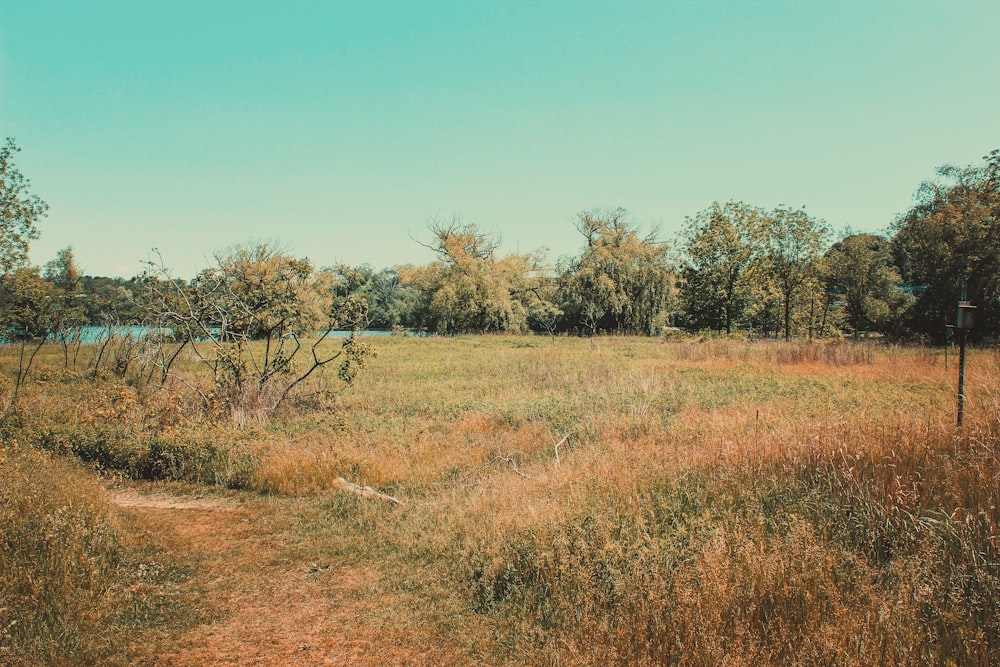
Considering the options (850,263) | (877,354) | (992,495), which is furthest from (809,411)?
(850,263)

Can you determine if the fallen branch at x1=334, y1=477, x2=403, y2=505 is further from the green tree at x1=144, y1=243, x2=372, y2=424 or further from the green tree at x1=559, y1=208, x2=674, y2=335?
the green tree at x1=559, y1=208, x2=674, y2=335

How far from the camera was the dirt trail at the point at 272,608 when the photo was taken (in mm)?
4316

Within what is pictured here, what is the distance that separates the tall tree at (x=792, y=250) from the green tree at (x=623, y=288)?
8.82 m

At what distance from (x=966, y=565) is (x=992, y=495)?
1127 mm

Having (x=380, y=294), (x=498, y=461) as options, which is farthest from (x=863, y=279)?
(x=380, y=294)

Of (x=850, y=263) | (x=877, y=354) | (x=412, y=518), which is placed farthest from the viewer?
(x=850, y=263)

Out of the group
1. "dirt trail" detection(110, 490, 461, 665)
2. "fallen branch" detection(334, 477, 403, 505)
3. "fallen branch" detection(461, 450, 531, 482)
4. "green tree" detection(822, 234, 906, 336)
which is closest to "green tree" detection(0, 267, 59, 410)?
"fallen branch" detection(334, 477, 403, 505)

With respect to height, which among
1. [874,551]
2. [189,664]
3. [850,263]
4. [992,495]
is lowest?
[189,664]

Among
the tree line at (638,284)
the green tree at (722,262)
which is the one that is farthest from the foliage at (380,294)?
the green tree at (722,262)

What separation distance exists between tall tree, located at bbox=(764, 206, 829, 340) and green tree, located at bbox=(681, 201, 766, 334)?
45.2 inches

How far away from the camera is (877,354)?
71.3 feet

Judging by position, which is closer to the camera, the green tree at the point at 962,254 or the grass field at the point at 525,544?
the grass field at the point at 525,544

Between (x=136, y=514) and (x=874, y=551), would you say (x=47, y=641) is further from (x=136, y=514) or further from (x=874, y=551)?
(x=874, y=551)

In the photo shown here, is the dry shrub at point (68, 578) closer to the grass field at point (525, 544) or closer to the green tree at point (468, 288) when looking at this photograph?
the grass field at point (525, 544)
